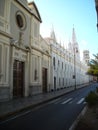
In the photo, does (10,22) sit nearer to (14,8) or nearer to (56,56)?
(14,8)

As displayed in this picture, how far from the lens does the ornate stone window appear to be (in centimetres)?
2318

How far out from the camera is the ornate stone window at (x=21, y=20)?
76.1 ft

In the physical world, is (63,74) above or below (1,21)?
below

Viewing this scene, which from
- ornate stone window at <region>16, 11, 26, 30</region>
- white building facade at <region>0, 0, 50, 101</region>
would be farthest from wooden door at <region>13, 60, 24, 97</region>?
ornate stone window at <region>16, 11, 26, 30</region>

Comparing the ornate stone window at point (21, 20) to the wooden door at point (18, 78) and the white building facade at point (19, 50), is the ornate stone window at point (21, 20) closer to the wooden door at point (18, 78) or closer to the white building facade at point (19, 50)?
the white building facade at point (19, 50)

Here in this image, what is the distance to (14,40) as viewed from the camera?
21.4 meters

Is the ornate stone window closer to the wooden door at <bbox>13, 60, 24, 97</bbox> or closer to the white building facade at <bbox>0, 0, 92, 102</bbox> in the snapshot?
the white building facade at <bbox>0, 0, 92, 102</bbox>

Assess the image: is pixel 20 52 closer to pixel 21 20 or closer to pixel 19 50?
pixel 19 50

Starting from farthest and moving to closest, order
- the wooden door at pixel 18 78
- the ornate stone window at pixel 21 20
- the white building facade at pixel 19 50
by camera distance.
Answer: the ornate stone window at pixel 21 20 → the wooden door at pixel 18 78 → the white building facade at pixel 19 50

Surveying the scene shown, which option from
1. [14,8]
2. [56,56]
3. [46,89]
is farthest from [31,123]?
[56,56]

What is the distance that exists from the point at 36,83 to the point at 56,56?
14.8 meters

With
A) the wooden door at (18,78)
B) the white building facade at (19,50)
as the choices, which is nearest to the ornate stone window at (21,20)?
the white building facade at (19,50)

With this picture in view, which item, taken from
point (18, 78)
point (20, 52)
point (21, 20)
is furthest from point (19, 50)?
point (21, 20)

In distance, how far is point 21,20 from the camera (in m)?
23.9
